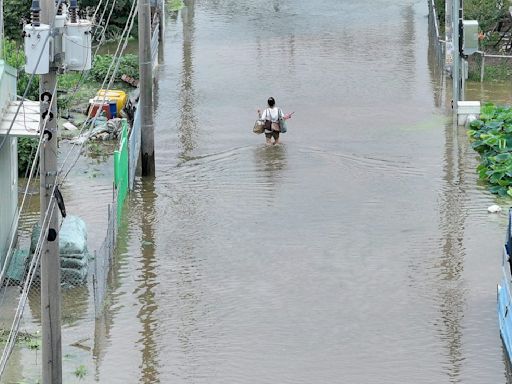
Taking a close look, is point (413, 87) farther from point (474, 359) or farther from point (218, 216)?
point (474, 359)

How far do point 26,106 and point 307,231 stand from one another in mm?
5405

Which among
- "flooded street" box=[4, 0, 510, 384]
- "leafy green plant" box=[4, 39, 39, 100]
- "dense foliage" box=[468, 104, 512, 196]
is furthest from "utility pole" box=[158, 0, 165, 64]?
"dense foliage" box=[468, 104, 512, 196]

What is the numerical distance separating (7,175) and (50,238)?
6.28 metres

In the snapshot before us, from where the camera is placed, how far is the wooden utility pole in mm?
13164

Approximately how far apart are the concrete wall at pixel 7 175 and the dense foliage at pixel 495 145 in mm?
9215

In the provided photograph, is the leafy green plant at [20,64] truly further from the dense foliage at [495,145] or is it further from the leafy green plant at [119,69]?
the dense foliage at [495,145]

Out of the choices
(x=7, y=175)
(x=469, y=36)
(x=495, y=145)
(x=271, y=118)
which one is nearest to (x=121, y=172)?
(x=7, y=175)

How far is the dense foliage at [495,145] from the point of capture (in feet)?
79.6

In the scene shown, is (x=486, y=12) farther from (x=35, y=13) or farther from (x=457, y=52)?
(x=35, y=13)

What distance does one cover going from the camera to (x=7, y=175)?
64.5 feet

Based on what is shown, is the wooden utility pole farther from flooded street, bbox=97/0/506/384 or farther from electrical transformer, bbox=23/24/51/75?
flooded street, bbox=97/0/506/384

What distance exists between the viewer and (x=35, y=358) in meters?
16.7

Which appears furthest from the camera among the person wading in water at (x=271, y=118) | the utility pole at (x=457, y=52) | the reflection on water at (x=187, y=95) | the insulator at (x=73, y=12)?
the utility pole at (x=457, y=52)

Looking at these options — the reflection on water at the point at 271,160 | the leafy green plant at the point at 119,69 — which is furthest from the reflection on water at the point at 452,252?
the leafy green plant at the point at 119,69
